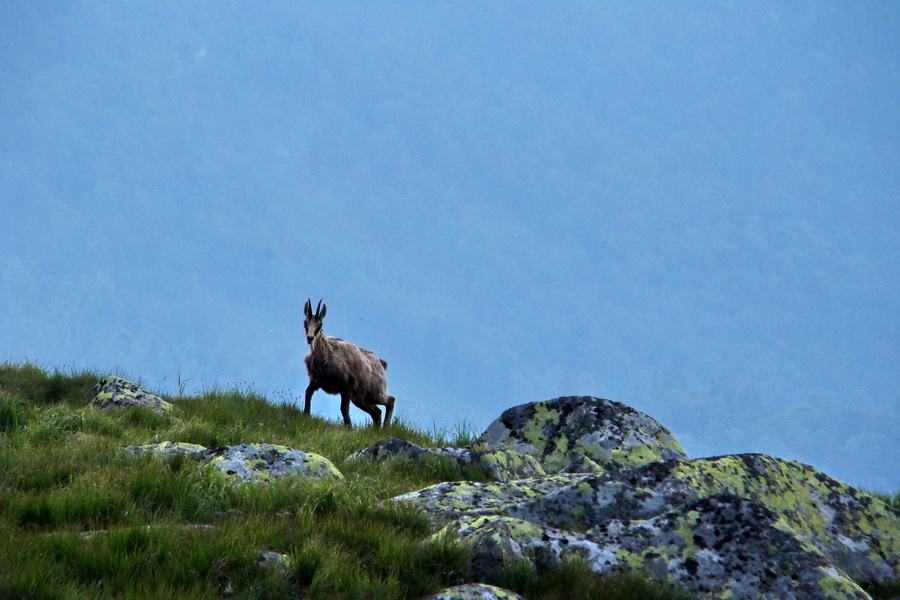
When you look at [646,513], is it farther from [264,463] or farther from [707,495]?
[264,463]

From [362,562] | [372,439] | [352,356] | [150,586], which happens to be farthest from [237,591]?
Answer: [352,356]

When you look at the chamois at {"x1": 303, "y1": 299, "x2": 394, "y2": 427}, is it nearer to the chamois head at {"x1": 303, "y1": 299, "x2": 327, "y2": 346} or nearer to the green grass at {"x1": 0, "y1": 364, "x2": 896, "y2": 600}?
the chamois head at {"x1": 303, "y1": 299, "x2": 327, "y2": 346}

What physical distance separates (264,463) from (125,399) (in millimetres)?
5251

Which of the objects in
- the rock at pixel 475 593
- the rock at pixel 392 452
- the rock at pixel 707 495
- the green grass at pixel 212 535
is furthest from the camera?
the rock at pixel 392 452

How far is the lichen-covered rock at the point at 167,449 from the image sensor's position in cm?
759

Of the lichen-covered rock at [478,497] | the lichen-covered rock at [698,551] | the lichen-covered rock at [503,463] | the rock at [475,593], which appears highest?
the lichen-covered rock at [503,463]

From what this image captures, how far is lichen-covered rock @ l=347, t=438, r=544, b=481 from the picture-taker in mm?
7945

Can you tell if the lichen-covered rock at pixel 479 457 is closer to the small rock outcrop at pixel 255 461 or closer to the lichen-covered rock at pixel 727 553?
the small rock outcrop at pixel 255 461

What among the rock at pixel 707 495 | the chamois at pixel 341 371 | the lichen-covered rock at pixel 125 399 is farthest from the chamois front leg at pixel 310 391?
the rock at pixel 707 495

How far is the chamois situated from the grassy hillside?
933 cm

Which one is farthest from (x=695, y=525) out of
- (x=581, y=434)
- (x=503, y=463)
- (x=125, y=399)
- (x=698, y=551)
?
(x=125, y=399)

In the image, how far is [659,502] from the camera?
233 inches

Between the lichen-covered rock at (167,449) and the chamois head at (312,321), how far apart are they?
30.3 feet

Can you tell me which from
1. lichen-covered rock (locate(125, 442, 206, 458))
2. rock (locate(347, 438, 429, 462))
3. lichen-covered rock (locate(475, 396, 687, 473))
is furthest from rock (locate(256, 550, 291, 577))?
lichen-covered rock (locate(475, 396, 687, 473))
